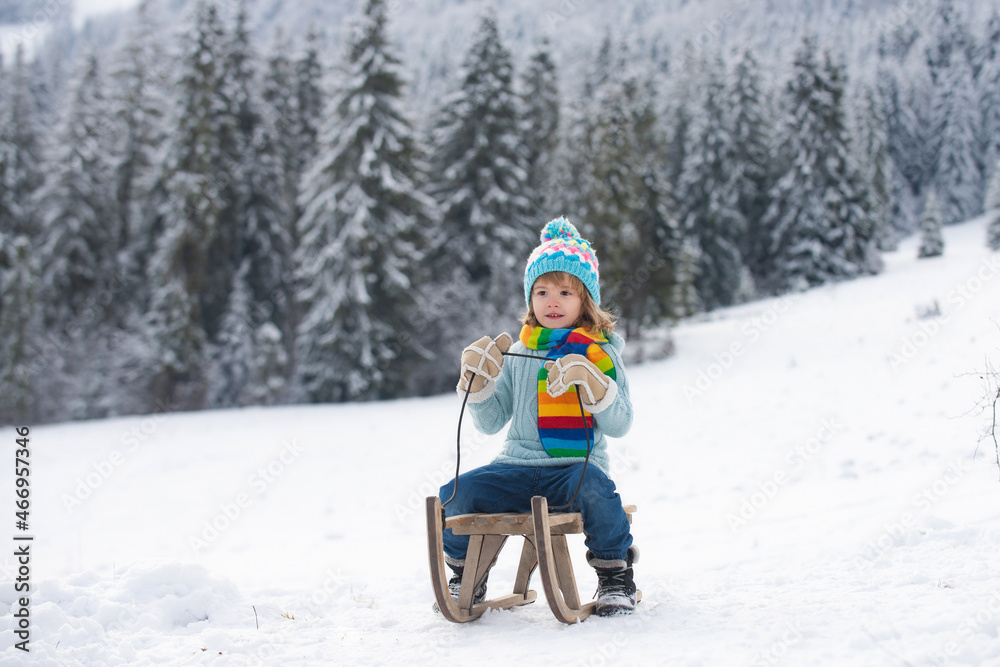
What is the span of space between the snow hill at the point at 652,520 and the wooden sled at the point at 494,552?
12 centimetres

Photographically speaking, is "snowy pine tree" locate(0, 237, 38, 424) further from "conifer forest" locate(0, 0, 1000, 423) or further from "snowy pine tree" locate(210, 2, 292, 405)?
"snowy pine tree" locate(210, 2, 292, 405)

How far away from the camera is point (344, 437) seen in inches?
523

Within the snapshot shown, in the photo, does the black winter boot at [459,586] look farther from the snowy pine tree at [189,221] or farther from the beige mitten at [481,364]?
the snowy pine tree at [189,221]

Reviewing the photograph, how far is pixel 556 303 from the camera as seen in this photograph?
3.40m

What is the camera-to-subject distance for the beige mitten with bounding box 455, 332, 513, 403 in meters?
3.15

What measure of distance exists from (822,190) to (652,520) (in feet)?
85.4

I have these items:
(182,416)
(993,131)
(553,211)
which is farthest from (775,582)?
(993,131)

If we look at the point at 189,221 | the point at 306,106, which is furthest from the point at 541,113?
the point at 189,221

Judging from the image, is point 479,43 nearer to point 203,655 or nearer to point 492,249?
point 492,249

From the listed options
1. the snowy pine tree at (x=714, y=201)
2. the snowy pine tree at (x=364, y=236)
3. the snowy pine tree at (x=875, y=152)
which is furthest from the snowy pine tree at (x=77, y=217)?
the snowy pine tree at (x=875, y=152)

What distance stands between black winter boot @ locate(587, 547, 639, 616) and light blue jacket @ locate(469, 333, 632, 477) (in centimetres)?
40

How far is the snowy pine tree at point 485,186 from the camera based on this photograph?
21.9 meters

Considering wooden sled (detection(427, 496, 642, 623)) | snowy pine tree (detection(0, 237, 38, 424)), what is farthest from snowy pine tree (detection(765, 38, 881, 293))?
snowy pine tree (detection(0, 237, 38, 424))

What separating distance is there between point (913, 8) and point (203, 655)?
3034 inches
